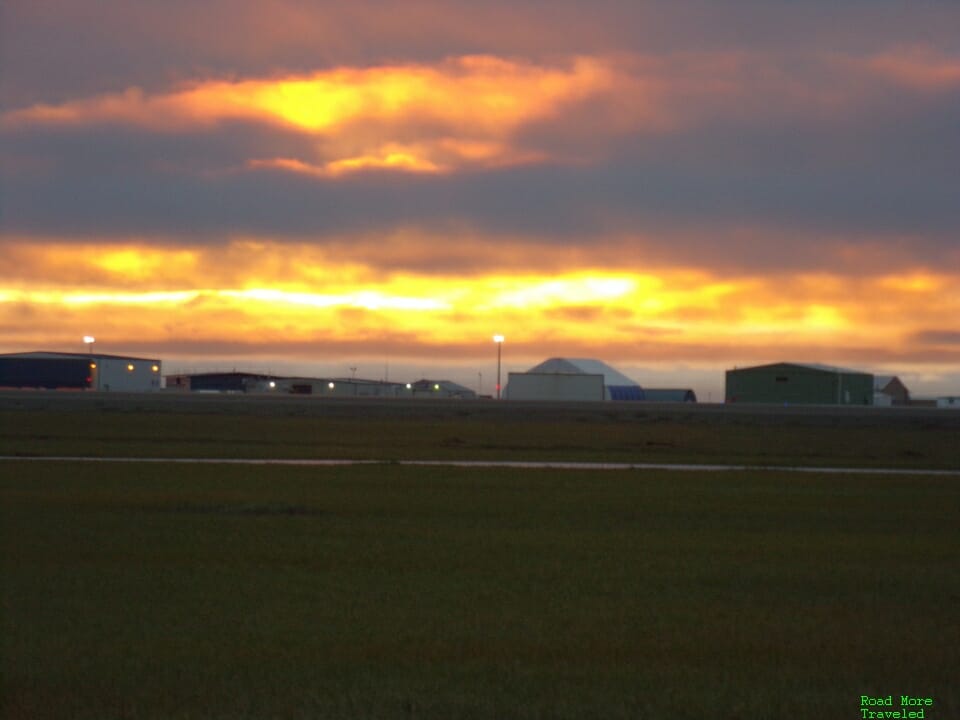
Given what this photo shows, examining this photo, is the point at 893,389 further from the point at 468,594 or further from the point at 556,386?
the point at 468,594

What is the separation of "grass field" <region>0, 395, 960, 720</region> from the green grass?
41 millimetres

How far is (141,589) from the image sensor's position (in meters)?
12.7

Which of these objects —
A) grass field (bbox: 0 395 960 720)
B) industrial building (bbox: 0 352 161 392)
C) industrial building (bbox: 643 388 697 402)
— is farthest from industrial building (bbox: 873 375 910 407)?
grass field (bbox: 0 395 960 720)

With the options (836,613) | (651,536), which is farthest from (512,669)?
(651,536)

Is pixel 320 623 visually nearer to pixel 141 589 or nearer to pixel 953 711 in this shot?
pixel 141 589

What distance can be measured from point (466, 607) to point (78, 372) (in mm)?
105474

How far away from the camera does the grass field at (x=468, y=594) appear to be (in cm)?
897

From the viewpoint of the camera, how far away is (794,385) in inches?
4043

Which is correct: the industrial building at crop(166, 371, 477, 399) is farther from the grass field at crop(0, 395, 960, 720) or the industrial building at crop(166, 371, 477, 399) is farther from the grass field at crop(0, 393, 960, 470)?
the grass field at crop(0, 395, 960, 720)

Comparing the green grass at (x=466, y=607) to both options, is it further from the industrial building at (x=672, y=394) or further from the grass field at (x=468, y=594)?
the industrial building at (x=672, y=394)

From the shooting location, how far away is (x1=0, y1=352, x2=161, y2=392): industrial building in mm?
108812

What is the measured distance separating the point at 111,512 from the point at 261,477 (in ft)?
24.9

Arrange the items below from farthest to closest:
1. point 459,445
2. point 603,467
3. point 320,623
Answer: point 459,445
point 603,467
point 320,623

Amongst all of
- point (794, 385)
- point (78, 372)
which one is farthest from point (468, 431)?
point (78, 372)
